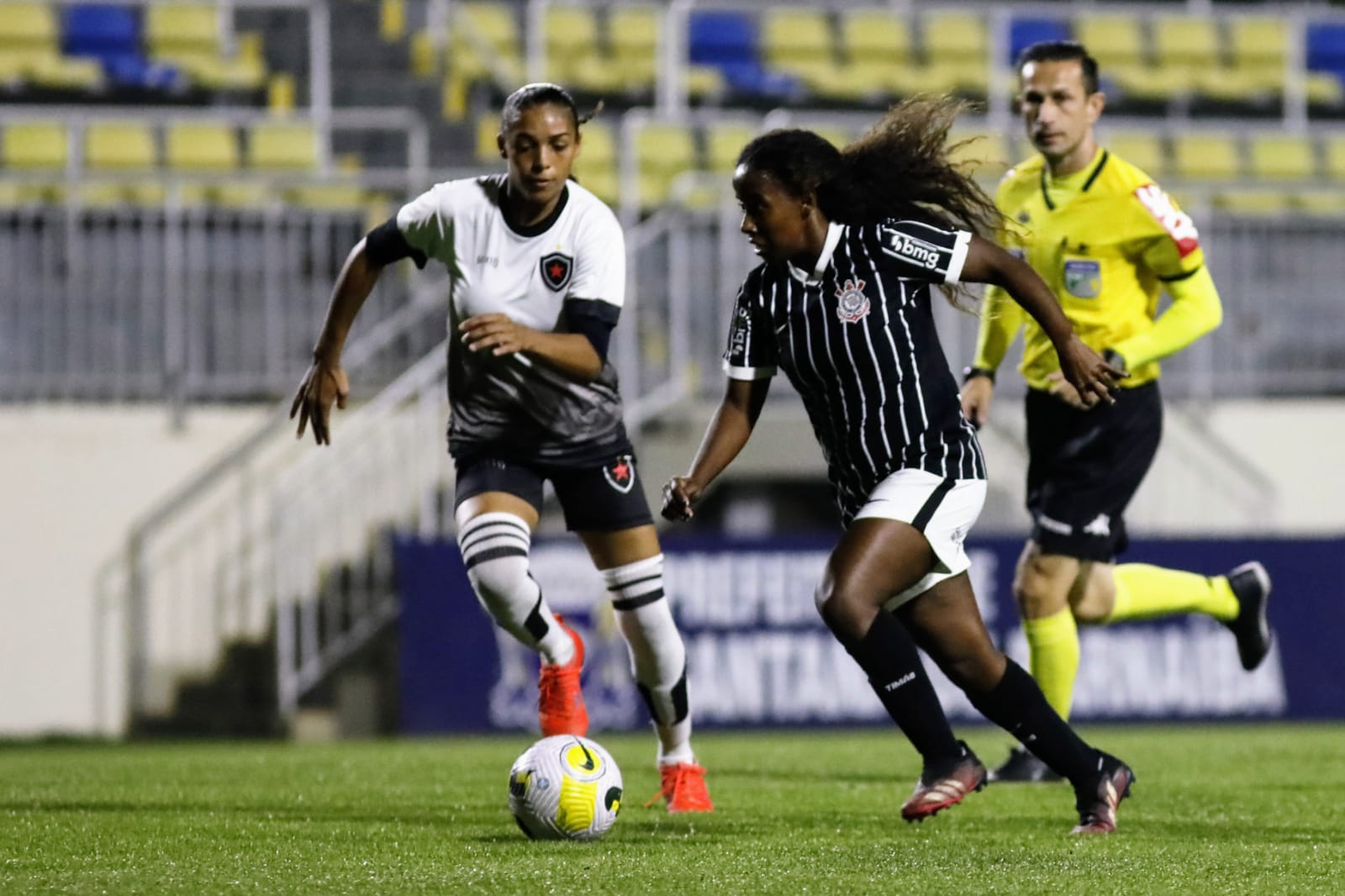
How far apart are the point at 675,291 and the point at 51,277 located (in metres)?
3.66

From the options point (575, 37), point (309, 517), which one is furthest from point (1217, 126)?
point (309, 517)

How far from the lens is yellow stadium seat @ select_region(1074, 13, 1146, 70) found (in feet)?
60.7

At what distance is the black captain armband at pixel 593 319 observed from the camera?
5746mm

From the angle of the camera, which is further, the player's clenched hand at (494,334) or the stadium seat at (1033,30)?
the stadium seat at (1033,30)

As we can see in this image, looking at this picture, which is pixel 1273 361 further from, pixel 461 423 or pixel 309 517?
pixel 461 423

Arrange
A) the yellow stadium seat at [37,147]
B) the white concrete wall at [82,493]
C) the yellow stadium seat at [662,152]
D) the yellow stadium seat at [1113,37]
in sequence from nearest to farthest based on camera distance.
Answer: the white concrete wall at [82,493]
the yellow stadium seat at [37,147]
the yellow stadium seat at [662,152]
the yellow stadium seat at [1113,37]

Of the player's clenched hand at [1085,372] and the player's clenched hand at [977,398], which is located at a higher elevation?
the player's clenched hand at [1085,372]

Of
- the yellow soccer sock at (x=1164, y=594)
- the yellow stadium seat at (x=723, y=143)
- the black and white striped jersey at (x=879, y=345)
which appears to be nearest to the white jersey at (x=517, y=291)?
the black and white striped jersey at (x=879, y=345)

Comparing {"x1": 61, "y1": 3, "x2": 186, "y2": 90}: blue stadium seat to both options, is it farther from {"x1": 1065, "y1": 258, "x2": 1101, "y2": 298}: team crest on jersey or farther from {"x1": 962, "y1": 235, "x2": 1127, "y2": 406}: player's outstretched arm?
{"x1": 962, "y1": 235, "x2": 1127, "y2": 406}: player's outstretched arm

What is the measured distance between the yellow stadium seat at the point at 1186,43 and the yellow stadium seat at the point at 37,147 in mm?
9977

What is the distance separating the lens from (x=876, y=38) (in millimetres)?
18375

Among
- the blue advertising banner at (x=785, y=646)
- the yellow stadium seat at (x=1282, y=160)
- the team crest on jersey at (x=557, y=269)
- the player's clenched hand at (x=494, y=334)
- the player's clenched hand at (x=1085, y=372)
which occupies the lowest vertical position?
the blue advertising banner at (x=785, y=646)

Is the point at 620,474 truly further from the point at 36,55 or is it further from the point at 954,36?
the point at 954,36

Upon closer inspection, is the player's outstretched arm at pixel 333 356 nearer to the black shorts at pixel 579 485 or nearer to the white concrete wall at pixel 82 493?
the black shorts at pixel 579 485
